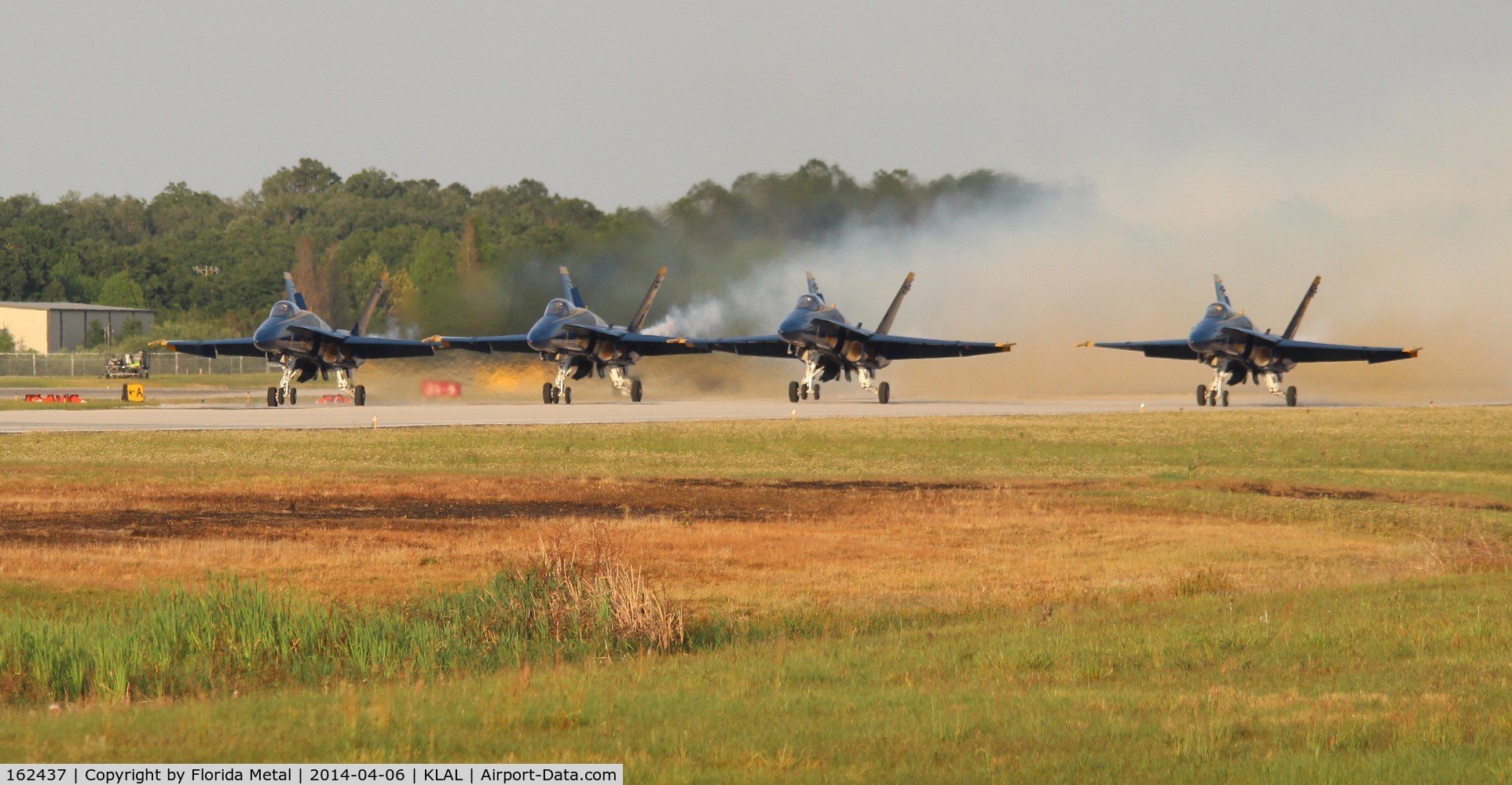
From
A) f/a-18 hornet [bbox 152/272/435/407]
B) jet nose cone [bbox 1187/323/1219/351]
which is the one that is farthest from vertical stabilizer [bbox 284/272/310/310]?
jet nose cone [bbox 1187/323/1219/351]

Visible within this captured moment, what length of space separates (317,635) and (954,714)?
21.7ft

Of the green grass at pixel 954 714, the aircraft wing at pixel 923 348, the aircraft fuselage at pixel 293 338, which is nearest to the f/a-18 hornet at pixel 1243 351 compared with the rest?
the aircraft wing at pixel 923 348

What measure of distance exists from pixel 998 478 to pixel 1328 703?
73.2ft

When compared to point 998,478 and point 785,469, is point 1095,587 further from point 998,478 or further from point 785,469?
point 785,469

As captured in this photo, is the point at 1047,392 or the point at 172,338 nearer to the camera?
the point at 1047,392

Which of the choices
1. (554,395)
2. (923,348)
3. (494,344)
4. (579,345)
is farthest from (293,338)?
(923,348)

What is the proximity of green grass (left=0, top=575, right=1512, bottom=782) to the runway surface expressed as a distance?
3491cm

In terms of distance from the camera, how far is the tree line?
253 ft

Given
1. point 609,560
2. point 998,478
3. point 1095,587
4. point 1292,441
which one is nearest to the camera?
point 609,560

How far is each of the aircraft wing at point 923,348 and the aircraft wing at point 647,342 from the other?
7.27 m

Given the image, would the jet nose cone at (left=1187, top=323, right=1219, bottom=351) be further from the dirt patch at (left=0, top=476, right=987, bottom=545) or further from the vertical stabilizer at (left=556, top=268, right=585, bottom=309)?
the dirt patch at (left=0, top=476, right=987, bottom=545)

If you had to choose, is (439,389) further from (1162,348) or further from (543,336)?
(1162,348)

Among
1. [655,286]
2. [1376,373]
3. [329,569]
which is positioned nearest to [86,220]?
[655,286]

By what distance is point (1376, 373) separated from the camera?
7638 cm
